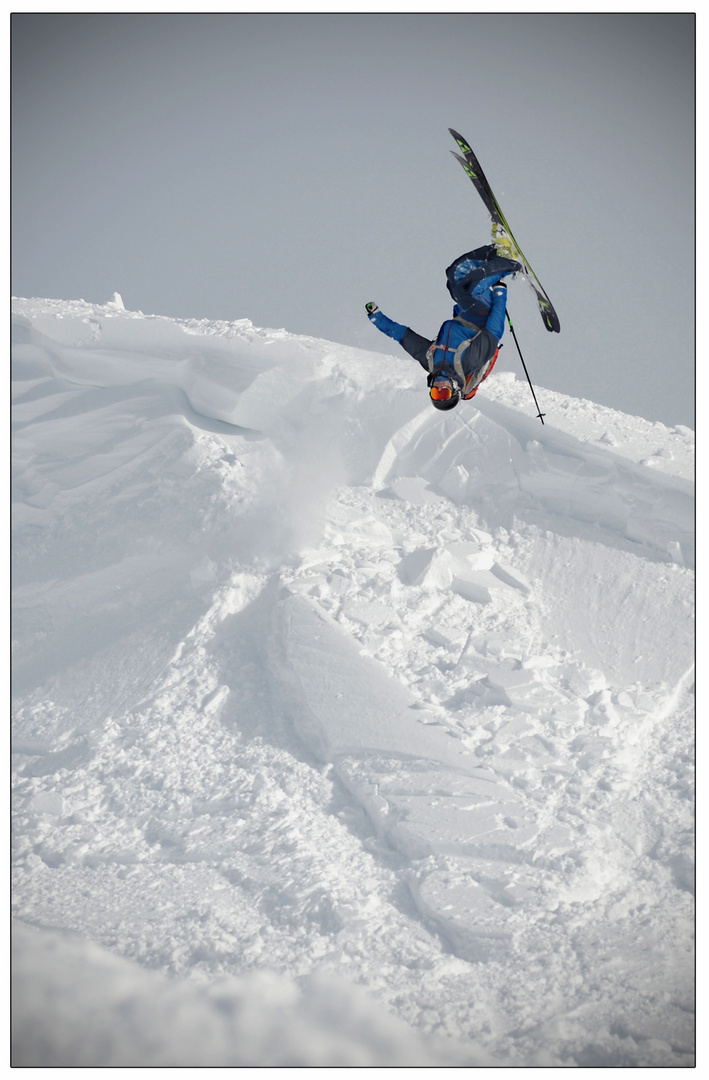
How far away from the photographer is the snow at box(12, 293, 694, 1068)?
28.7 ft

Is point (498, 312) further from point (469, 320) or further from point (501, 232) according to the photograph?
point (501, 232)

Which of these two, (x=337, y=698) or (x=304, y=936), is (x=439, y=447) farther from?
(x=304, y=936)

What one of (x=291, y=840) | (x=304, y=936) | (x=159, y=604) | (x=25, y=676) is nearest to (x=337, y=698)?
(x=291, y=840)

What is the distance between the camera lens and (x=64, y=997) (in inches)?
342

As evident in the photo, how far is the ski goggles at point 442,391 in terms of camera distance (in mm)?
7020

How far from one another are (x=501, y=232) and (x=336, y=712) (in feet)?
24.6

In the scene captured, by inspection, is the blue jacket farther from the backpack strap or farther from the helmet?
the helmet

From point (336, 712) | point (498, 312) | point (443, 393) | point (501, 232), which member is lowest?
point (336, 712)

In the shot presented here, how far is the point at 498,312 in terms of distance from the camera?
791 centimetres

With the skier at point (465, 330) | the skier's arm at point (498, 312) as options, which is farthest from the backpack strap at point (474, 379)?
the skier's arm at point (498, 312)

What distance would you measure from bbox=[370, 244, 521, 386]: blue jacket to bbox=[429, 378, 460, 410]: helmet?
8.8 inches

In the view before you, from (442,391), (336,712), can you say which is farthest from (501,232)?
(336,712)

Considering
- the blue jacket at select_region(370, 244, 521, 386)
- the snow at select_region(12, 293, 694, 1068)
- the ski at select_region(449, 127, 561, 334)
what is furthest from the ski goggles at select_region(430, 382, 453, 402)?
the snow at select_region(12, 293, 694, 1068)

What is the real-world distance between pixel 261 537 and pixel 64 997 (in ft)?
26.4
